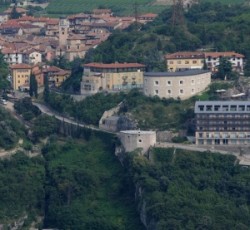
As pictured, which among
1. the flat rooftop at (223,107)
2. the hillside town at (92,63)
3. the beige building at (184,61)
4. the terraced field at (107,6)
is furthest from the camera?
the terraced field at (107,6)

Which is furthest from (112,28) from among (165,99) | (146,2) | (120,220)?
(120,220)

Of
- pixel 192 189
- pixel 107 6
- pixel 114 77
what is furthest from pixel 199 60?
pixel 107 6

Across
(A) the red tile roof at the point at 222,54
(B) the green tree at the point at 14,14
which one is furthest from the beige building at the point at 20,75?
(B) the green tree at the point at 14,14

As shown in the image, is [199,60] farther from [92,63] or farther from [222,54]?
[92,63]

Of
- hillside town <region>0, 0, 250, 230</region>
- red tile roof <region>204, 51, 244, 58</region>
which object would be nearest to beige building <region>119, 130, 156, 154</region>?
hillside town <region>0, 0, 250, 230</region>

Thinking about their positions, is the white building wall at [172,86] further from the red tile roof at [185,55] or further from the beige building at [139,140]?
the beige building at [139,140]

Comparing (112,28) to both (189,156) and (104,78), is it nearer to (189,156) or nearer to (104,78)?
(104,78)
